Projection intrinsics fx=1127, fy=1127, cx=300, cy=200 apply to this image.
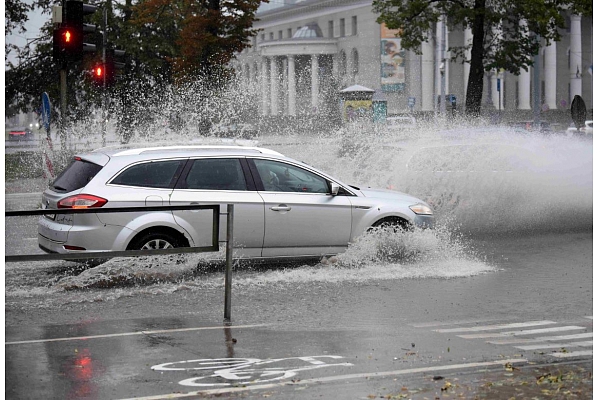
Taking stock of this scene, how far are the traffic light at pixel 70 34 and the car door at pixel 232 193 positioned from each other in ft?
24.2

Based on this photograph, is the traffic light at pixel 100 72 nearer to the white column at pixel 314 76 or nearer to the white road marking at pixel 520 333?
the white road marking at pixel 520 333

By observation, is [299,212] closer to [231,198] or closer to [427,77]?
[231,198]

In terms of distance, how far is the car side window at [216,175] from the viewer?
12.7 m

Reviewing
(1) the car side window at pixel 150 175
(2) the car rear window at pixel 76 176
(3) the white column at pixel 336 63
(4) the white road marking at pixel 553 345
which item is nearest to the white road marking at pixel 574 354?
(4) the white road marking at pixel 553 345

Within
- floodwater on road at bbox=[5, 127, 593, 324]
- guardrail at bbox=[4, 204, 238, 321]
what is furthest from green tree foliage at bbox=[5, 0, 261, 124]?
guardrail at bbox=[4, 204, 238, 321]

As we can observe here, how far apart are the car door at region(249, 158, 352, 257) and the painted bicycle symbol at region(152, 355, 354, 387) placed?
15.9 ft

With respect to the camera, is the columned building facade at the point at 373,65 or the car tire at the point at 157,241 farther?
the columned building facade at the point at 373,65

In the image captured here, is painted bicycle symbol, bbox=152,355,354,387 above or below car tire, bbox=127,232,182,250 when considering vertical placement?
below

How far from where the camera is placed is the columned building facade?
319 ft

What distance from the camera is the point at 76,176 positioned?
1256cm

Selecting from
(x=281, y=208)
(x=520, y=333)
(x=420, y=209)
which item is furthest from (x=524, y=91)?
(x=520, y=333)

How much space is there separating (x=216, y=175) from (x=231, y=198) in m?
0.41

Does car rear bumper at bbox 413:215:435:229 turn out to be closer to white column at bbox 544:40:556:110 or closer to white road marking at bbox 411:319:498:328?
white road marking at bbox 411:319:498:328

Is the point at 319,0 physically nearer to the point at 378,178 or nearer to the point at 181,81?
the point at 181,81
